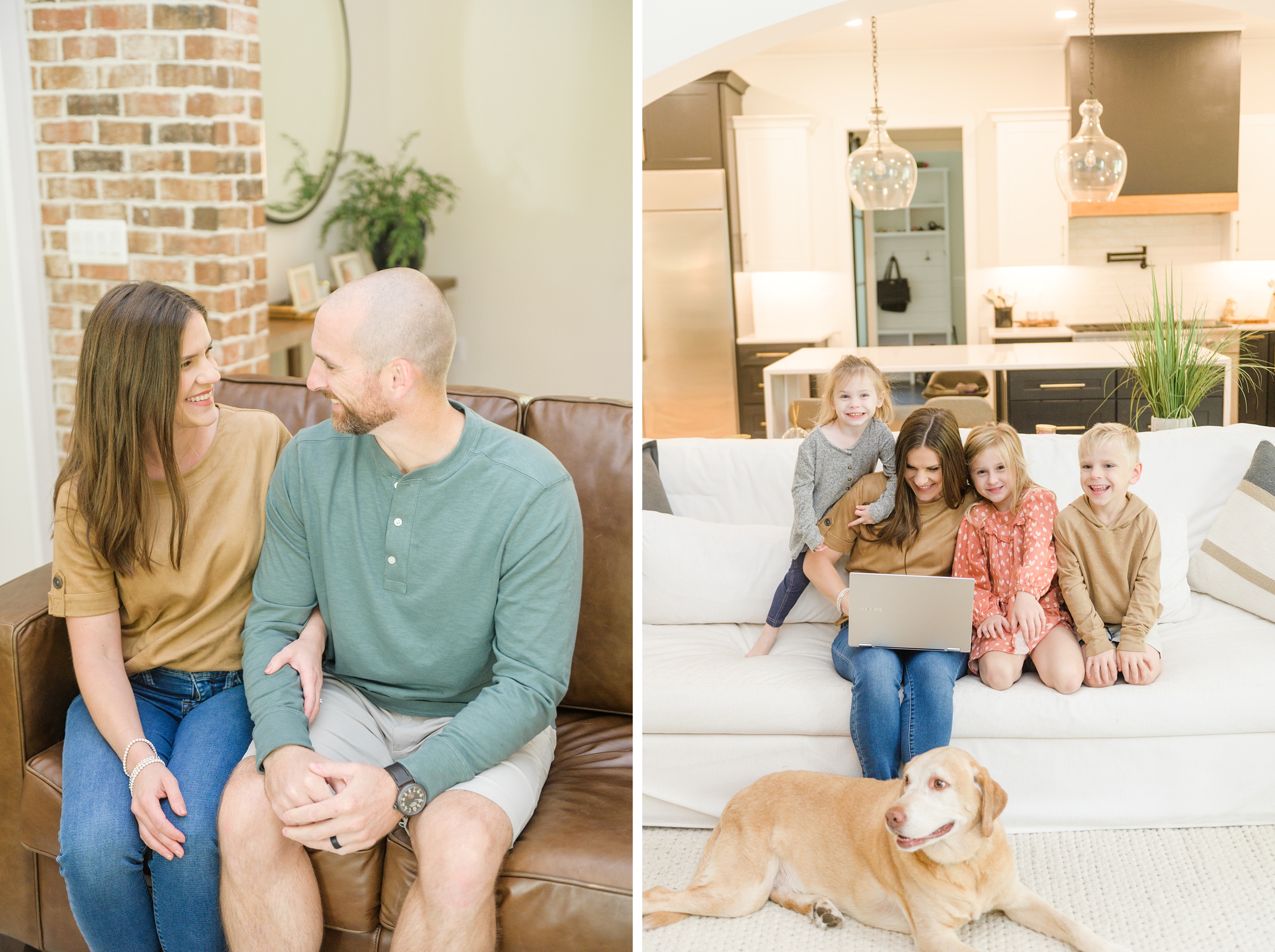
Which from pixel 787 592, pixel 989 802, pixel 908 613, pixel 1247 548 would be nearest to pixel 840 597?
pixel 787 592

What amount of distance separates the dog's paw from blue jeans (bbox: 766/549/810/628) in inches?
28.9

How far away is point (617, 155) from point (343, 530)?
10.6ft

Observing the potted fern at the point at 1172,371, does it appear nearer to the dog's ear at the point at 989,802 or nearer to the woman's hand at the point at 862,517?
the woman's hand at the point at 862,517

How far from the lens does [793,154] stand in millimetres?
6535

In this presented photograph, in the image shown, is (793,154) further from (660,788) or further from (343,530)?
(343,530)

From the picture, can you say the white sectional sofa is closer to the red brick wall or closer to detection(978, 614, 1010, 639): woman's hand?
Result: detection(978, 614, 1010, 639): woman's hand

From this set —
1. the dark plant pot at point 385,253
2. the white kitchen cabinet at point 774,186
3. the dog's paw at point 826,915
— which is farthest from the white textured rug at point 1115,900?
the white kitchen cabinet at point 774,186

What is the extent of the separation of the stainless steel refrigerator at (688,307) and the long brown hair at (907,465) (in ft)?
12.5

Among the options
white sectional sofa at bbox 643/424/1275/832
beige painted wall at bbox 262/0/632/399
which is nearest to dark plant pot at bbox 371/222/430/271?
beige painted wall at bbox 262/0/632/399

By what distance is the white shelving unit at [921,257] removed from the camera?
6988 mm

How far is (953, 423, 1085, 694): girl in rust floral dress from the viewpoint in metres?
2.39

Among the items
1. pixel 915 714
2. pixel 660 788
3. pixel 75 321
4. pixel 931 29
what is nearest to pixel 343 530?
pixel 660 788

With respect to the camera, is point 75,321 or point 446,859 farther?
point 75,321

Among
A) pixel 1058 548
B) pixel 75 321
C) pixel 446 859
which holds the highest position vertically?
pixel 75 321
